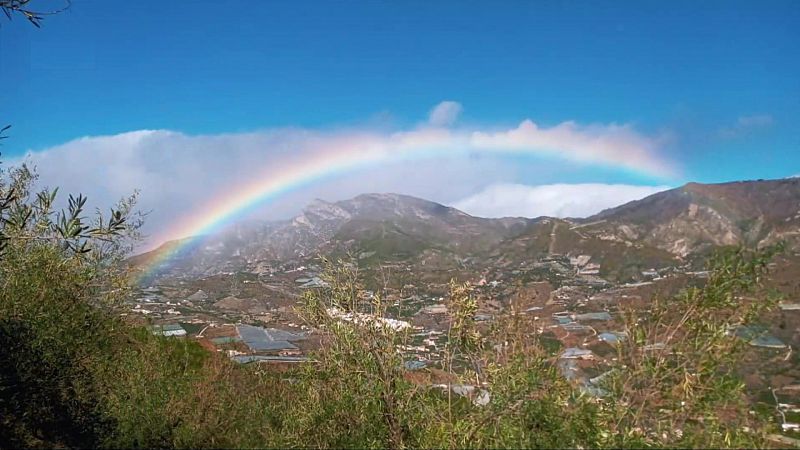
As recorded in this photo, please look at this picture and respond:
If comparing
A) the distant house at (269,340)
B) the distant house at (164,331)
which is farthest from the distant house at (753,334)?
the distant house at (269,340)

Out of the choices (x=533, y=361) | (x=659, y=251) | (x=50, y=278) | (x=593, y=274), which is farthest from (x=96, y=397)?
(x=659, y=251)

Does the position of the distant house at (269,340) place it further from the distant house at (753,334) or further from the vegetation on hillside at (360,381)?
the distant house at (753,334)

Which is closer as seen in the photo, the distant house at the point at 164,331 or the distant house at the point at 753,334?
the distant house at the point at 753,334

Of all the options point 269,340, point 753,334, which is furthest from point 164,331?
point 753,334

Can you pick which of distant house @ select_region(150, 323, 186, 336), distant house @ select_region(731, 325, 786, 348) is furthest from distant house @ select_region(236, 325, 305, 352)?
distant house @ select_region(731, 325, 786, 348)

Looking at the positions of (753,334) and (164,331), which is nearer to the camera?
(753,334)

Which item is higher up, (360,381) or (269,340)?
(360,381)

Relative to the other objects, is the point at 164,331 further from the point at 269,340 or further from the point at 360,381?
the point at 360,381

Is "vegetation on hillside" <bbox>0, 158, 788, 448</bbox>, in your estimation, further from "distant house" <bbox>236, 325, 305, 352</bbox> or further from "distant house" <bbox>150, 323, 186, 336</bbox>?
"distant house" <bbox>236, 325, 305, 352</bbox>

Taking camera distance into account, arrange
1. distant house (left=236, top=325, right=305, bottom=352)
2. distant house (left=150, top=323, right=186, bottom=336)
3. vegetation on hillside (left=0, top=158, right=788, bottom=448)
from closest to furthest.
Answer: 1. vegetation on hillside (left=0, top=158, right=788, bottom=448)
2. distant house (left=150, top=323, right=186, bottom=336)
3. distant house (left=236, top=325, right=305, bottom=352)

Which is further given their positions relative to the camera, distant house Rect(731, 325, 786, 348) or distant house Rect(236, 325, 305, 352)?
distant house Rect(236, 325, 305, 352)

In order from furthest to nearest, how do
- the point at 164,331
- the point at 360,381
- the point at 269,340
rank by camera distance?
the point at 269,340 < the point at 164,331 < the point at 360,381
